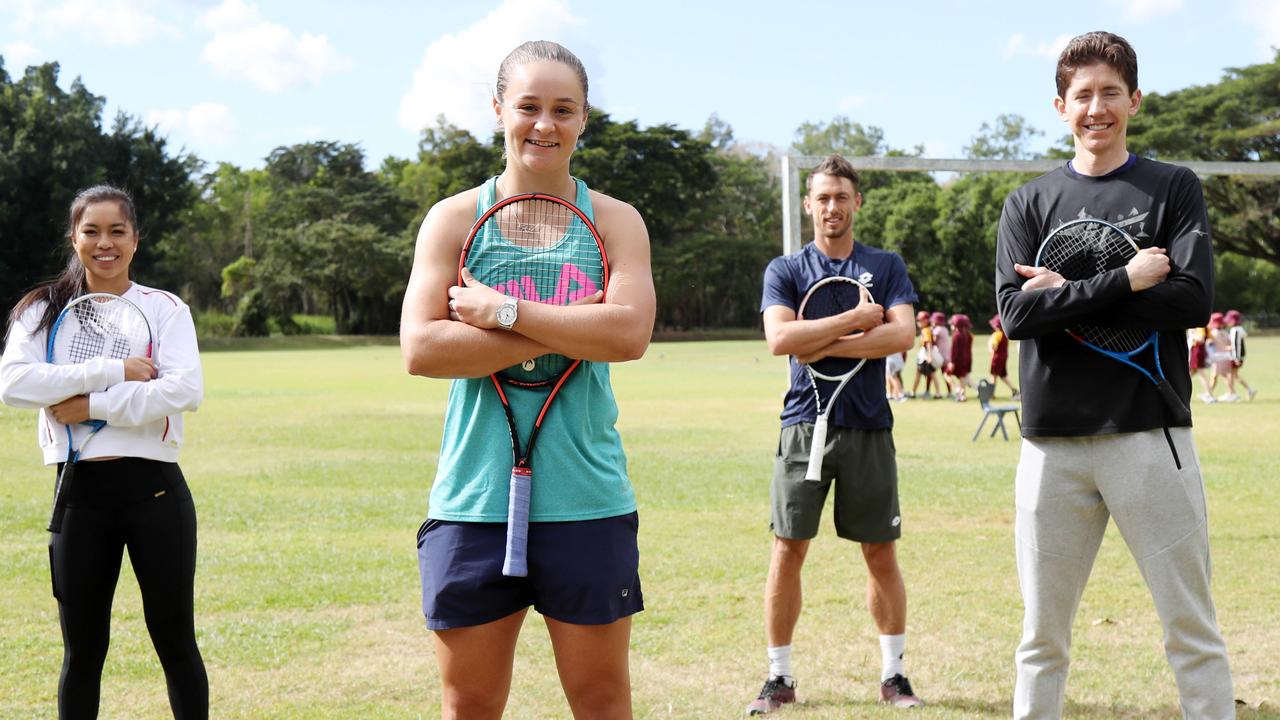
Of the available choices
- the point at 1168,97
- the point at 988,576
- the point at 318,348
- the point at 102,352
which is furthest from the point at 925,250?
the point at 102,352

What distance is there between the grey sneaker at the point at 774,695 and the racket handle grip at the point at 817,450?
3.02 feet

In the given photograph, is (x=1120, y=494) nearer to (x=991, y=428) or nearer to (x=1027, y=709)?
(x=1027, y=709)

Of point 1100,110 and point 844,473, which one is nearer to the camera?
point 1100,110

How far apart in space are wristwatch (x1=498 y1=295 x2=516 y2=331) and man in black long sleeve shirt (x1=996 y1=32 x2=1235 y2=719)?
1832 millimetres

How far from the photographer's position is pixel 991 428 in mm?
18922

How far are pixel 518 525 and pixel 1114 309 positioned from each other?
215 cm

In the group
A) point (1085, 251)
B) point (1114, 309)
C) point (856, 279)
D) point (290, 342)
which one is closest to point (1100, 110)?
point (1085, 251)

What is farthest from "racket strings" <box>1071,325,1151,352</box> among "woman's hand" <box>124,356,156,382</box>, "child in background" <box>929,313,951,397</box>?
"child in background" <box>929,313,951,397</box>

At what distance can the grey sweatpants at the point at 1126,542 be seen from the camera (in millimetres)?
3645

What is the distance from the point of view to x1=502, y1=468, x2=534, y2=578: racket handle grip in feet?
9.14

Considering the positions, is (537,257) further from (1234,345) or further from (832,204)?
(1234,345)

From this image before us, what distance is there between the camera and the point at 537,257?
298 cm

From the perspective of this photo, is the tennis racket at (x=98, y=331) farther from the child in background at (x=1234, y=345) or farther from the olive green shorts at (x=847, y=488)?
the child in background at (x=1234, y=345)

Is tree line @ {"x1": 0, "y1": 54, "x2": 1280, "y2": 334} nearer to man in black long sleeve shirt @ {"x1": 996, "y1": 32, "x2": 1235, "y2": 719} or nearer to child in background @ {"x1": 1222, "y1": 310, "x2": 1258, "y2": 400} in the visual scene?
child in background @ {"x1": 1222, "y1": 310, "x2": 1258, "y2": 400}
